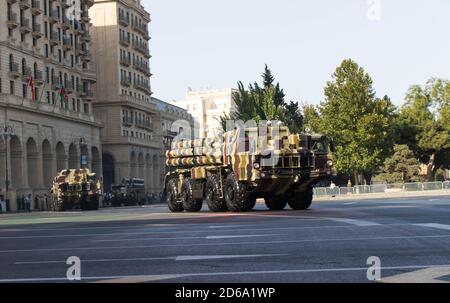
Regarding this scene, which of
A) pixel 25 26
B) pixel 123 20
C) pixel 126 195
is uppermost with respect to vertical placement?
pixel 123 20

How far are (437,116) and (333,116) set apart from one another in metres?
27.0

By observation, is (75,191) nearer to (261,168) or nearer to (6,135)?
(6,135)

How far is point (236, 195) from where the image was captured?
28.1 meters

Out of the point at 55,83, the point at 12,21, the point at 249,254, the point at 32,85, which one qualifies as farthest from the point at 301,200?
the point at 55,83

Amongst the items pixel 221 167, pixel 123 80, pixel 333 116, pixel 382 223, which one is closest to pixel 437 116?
pixel 333 116

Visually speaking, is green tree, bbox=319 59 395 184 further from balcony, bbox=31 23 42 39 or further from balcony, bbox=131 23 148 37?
balcony, bbox=131 23 148 37

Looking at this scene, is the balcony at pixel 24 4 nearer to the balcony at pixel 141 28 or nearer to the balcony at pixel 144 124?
the balcony at pixel 141 28

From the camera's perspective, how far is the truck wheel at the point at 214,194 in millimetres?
29531

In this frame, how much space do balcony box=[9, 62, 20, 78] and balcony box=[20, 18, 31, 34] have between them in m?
4.03

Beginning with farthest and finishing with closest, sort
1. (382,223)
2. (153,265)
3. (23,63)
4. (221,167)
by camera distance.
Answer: (23,63)
(221,167)
(382,223)
(153,265)

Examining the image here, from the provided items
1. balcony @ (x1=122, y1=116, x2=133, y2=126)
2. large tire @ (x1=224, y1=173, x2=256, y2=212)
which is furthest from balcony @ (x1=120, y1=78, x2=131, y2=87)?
large tire @ (x1=224, y1=173, x2=256, y2=212)

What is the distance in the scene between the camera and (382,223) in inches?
679

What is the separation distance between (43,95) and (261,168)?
185 ft
